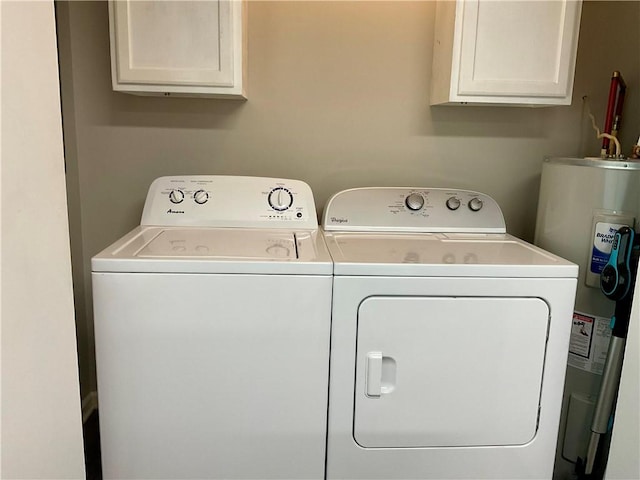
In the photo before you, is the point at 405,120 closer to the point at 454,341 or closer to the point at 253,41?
the point at 253,41

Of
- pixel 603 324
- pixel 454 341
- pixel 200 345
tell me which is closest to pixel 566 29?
pixel 603 324

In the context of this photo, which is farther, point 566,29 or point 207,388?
point 566,29

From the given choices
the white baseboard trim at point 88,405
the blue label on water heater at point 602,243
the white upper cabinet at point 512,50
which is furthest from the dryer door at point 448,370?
the white baseboard trim at point 88,405

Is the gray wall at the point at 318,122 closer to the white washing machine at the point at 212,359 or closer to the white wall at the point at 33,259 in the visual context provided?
the white washing machine at the point at 212,359

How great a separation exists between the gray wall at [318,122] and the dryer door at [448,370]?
2.61 ft

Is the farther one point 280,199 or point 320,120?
point 320,120

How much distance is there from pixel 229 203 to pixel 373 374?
776 millimetres

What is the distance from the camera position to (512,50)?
5.57ft

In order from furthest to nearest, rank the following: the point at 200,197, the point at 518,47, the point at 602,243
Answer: the point at 200,197 → the point at 518,47 → the point at 602,243

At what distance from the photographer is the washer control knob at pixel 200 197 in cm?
183

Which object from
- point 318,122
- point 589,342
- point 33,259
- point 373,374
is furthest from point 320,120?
point 33,259

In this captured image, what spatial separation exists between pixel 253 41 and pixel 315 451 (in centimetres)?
140

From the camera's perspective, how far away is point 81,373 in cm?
210

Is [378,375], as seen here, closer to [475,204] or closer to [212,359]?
[212,359]
